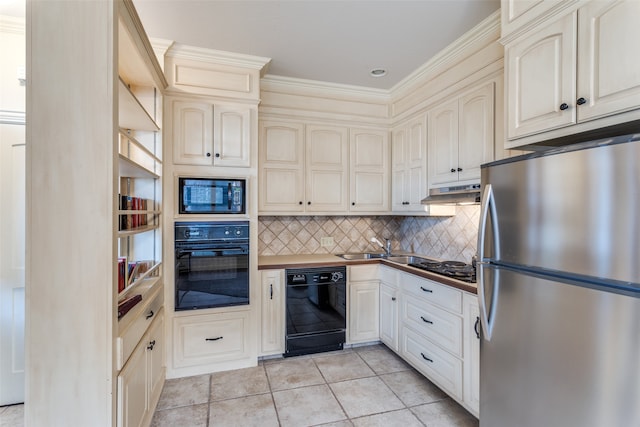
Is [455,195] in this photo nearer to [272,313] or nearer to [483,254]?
[483,254]

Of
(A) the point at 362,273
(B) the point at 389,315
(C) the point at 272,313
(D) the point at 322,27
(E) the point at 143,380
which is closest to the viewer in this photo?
(E) the point at 143,380

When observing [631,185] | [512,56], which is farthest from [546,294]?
[512,56]

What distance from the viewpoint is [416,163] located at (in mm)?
A: 2955

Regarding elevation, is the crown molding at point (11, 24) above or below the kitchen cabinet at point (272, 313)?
above

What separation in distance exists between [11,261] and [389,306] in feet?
9.85

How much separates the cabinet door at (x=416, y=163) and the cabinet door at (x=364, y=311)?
92cm

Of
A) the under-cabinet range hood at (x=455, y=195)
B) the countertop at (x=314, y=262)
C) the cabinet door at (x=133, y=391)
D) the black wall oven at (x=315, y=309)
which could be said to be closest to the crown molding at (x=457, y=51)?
the under-cabinet range hood at (x=455, y=195)

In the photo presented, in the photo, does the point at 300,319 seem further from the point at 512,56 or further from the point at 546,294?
the point at 512,56

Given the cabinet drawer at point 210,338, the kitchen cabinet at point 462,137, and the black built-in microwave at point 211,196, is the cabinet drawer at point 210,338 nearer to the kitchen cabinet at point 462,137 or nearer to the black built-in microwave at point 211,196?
the black built-in microwave at point 211,196

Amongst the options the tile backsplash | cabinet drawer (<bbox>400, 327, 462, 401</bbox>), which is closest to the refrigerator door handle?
cabinet drawer (<bbox>400, 327, 462, 401</bbox>)

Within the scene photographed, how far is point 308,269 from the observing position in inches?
113

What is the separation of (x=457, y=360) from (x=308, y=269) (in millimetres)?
1379

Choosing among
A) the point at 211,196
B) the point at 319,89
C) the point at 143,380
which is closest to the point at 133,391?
the point at 143,380

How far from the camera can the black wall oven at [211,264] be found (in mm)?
2486
